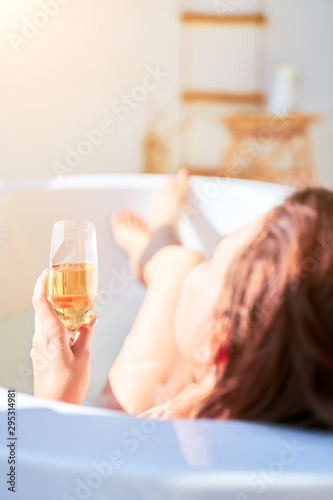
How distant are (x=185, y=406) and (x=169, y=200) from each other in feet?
4.41

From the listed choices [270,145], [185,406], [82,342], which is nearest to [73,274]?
[82,342]

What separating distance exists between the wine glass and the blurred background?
276 centimetres

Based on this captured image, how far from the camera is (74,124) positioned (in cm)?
353

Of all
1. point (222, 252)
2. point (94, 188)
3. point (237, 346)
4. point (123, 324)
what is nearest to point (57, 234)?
point (237, 346)

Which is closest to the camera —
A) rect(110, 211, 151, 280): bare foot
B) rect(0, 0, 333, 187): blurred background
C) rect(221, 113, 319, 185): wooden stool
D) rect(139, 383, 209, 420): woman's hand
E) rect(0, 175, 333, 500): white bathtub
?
rect(0, 175, 333, 500): white bathtub

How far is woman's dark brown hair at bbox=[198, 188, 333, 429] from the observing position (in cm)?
39

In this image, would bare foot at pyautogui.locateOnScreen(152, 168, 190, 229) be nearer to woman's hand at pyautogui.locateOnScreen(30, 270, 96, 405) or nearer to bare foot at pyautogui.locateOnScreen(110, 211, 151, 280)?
bare foot at pyautogui.locateOnScreen(110, 211, 151, 280)

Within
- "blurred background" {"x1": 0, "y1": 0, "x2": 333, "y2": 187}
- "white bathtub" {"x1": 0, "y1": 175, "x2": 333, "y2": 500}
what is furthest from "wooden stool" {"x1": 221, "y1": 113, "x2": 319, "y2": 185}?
"white bathtub" {"x1": 0, "y1": 175, "x2": 333, "y2": 500}

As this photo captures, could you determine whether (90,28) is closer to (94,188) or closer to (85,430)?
(94,188)

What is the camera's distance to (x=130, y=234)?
1783mm

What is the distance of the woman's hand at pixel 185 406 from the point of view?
45 centimetres

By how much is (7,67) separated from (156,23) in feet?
3.01

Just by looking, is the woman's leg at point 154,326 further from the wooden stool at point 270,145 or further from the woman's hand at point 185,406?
the wooden stool at point 270,145

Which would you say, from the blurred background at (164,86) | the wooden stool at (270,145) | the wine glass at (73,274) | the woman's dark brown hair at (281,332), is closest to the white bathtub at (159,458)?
the woman's dark brown hair at (281,332)
